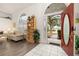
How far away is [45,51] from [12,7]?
4.12ft

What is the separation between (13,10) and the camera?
7.43 ft

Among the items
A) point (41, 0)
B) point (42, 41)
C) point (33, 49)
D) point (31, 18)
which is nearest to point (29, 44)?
point (33, 49)

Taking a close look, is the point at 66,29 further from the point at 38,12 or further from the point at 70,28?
the point at 38,12

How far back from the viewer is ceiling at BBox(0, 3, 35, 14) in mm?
2229

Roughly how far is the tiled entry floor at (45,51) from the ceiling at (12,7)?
972mm

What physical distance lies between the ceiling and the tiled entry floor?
3.19 feet

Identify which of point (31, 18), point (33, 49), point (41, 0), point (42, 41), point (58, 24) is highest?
point (41, 0)

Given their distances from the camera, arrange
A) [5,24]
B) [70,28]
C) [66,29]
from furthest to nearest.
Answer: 1. [66,29]
2. [70,28]
3. [5,24]

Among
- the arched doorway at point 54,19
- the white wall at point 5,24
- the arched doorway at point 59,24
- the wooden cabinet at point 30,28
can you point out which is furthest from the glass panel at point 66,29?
the white wall at point 5,24

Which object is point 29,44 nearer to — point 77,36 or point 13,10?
point 13,10

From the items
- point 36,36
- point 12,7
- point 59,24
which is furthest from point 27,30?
point 59,24

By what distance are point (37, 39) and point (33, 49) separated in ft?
0.85

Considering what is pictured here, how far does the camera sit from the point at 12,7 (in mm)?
2246

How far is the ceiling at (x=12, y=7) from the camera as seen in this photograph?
2.23 m
